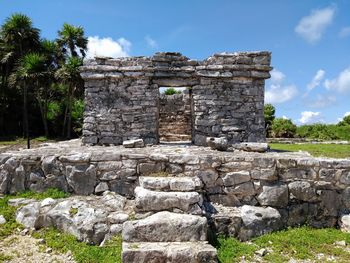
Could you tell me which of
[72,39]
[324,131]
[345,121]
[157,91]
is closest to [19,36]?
[72,39]

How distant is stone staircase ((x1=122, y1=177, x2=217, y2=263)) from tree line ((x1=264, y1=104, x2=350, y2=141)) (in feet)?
58.7

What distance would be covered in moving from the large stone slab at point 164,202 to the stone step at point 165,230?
14.5 inches

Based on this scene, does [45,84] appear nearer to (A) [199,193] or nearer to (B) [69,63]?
(B) [69,63]

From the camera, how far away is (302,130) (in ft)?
77.3

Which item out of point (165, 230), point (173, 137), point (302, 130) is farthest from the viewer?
point (302, 130)

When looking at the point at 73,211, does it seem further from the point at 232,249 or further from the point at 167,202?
the point at 232,249

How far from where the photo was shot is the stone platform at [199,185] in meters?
5.66

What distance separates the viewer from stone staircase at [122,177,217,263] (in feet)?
14.4

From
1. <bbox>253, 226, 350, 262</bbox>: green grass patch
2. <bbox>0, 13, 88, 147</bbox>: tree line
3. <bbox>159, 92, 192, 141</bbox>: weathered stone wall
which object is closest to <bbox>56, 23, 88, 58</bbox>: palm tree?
<bbox>0, 13, 88, 147</bbox>: tree line

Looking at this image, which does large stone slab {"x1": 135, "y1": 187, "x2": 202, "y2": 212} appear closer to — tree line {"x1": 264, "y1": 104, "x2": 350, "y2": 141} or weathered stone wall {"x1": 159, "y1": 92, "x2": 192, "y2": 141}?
weathered stone wall {"x1": 159, "y1": 92, "x2": 192, "y2": 141}

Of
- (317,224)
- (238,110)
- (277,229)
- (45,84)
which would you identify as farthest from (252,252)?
(45,84)

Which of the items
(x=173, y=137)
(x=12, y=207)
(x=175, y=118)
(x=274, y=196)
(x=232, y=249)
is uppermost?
(x=175, y=118)

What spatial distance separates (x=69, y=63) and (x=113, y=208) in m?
14.0

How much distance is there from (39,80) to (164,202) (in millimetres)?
15220
